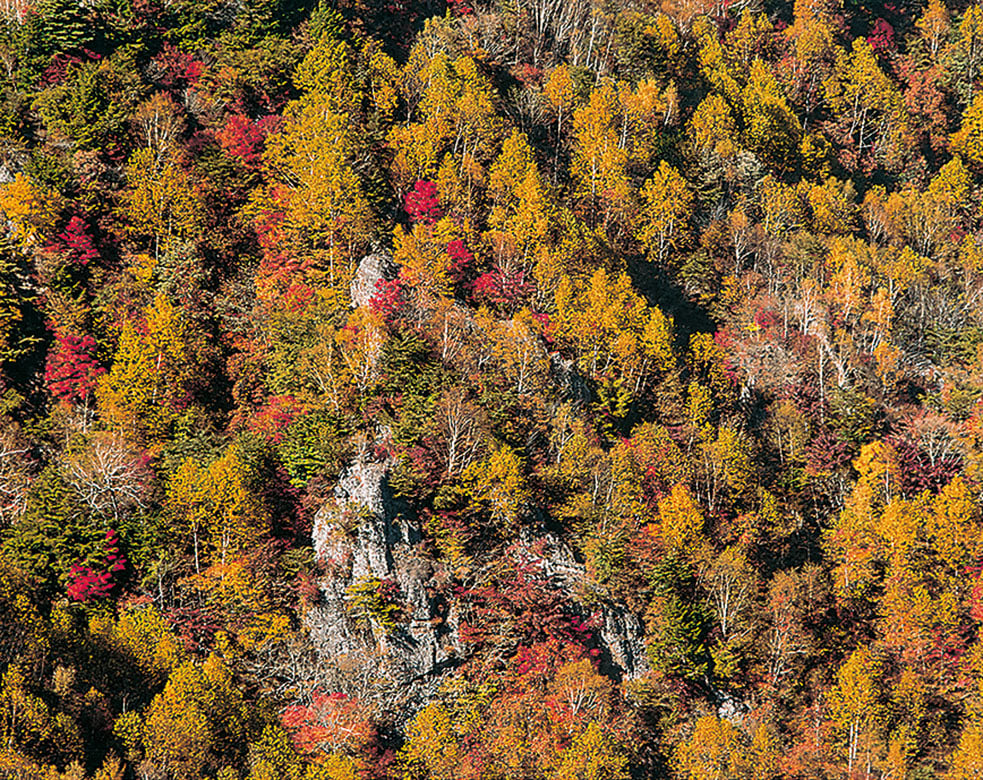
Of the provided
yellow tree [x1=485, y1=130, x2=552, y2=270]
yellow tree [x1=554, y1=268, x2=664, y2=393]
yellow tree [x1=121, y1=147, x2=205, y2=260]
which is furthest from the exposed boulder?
yellow tree [x1=554, y1=268, x2=664, y2=393]

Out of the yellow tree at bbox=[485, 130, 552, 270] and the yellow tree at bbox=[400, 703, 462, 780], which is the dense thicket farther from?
the yellow tree at bbox=[485, 130, 552, 270]

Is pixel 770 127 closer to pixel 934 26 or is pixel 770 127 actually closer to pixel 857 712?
pixel 934 26

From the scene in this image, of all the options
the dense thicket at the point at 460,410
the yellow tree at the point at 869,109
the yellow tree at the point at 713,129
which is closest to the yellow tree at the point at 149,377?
the dense thicket at the point at 460,410

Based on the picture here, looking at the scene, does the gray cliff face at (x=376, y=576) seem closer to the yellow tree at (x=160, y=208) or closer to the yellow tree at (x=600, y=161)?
the yellow tree at (x=160, y=208)

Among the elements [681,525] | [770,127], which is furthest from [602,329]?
[770,127]

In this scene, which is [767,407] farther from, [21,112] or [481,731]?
[21,112]

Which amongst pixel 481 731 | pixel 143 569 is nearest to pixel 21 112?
pixel 143 569

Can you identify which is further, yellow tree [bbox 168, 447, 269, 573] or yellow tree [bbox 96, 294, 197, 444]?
yellow tree [bbox 96, 294, 197, 444]

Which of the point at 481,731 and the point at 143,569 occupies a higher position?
the point at 143,569
